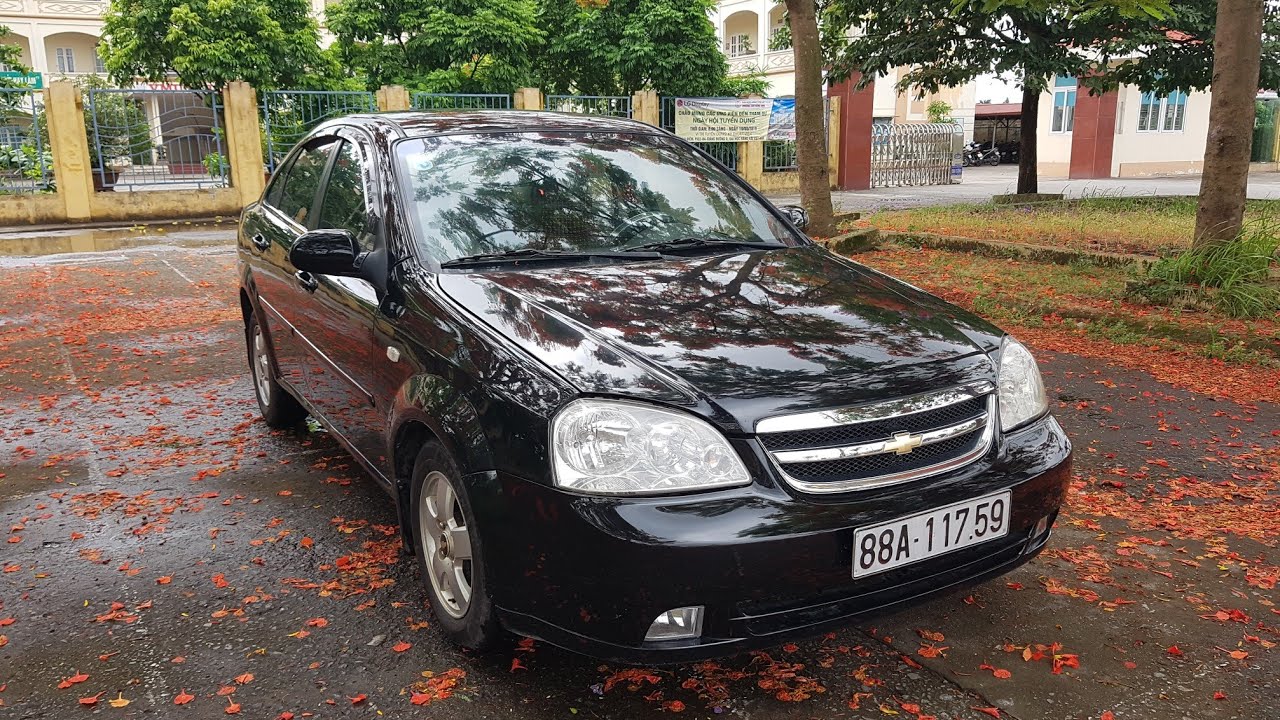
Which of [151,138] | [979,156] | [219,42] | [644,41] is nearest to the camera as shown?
[151,138]

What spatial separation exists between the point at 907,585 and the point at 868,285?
3.91 ft

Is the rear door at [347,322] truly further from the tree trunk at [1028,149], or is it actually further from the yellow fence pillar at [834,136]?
the yellow fence pillar at [834,136]

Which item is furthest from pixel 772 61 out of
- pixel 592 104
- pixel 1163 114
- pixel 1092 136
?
pixel 592 104

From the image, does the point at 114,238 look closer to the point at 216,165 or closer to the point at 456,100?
the point at 216,165

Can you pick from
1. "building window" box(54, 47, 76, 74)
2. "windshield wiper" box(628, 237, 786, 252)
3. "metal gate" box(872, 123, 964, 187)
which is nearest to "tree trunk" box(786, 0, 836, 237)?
"windshield wiper" box(628, 237, 786, 252)

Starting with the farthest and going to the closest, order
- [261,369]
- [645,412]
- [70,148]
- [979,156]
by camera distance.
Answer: [979,156], [70,148], [261,369], [645,412]

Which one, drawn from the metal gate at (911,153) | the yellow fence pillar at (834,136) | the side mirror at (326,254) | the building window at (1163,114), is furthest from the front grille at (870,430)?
the building window at (1163,114)

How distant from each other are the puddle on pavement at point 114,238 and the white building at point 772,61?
32.9m

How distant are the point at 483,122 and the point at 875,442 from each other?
2.21m

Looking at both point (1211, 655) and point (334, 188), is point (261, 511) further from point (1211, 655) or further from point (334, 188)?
point (1211, 655)

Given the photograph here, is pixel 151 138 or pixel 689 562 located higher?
pixel 151 138

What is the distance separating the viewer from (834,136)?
85.3 feet

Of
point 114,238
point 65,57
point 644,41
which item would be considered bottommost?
point 114,238

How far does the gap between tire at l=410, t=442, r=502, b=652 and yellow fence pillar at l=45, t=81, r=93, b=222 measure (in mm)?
17521
